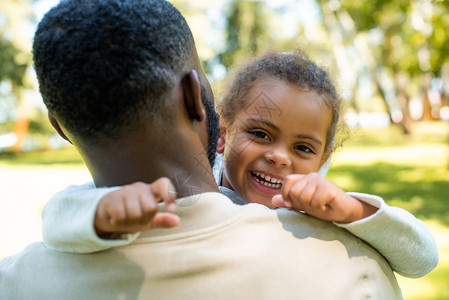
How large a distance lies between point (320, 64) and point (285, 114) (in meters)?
0.54

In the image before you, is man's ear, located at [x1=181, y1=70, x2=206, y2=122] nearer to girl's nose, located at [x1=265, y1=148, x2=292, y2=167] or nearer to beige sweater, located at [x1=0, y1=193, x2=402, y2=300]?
beige sweater, located at [x1=0, y1=193, x2=402, y2=300]

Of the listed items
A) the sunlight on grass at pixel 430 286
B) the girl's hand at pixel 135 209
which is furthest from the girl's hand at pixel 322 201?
the sunlight on grass at pixel 430 286

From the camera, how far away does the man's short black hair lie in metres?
1.07

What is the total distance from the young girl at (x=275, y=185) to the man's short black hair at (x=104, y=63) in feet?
0.63

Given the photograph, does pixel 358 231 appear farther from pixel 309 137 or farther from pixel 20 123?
pixel 20 123

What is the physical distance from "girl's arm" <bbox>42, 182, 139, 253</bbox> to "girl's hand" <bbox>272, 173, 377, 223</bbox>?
0.44m

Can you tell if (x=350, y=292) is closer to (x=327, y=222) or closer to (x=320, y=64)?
(x=327, y=222)

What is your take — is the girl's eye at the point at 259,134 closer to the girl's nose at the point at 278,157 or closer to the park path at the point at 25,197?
the girl's nose at the point at 278,157

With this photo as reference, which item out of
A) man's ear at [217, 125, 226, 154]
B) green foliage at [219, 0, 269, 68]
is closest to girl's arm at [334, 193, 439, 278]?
man's ear at [217, 125, 226, 154]

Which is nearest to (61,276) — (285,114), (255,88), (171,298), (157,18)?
(171,298)

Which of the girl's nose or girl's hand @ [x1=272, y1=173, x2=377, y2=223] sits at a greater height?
girl's hand @ [x1=272, y1=173, x2=377, y2=223]

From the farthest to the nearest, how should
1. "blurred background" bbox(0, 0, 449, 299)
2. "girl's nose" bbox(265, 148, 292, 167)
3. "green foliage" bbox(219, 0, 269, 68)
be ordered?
"green foliage" bbox(219, 0, 269, 68)
"blurred background" bbox(0, 0, 449, 299)
"girl's nose" bbox(265, 148, 292, 167)

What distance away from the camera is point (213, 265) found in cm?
110

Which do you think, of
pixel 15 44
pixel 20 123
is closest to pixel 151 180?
pixel 15 44
